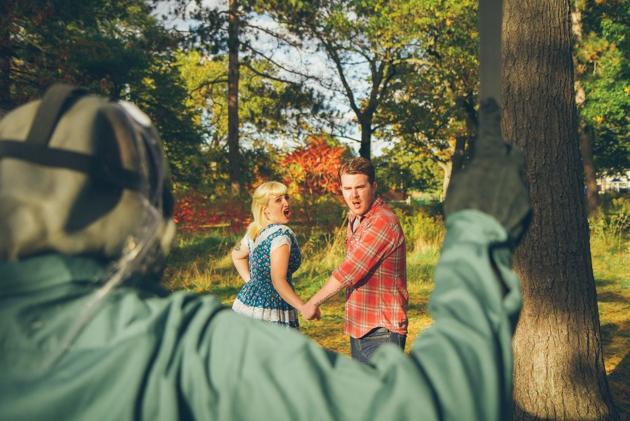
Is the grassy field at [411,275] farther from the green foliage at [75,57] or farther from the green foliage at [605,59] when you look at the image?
the green foliage at [605,59]

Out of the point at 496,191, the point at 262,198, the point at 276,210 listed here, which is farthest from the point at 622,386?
the point at 496,191

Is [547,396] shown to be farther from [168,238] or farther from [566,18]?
[168,238]

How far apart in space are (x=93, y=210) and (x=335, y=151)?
1543 cm

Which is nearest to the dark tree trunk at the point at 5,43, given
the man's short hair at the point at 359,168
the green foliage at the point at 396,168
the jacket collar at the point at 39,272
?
the man's short hair at the point at 359,168

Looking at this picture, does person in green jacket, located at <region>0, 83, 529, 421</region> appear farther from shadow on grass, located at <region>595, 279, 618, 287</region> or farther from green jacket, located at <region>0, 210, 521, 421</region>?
shadow on grass, located at <region>595, 279, 618, 287</region>

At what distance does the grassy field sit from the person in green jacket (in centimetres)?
467

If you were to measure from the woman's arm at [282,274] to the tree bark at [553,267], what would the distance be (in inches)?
62.1

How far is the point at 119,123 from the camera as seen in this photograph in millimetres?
1180

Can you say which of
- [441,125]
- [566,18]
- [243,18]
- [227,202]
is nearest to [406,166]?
[441,125]

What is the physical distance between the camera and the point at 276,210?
15.1 ft

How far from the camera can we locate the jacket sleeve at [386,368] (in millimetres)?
979

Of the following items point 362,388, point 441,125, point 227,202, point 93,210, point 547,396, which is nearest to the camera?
point 362,388

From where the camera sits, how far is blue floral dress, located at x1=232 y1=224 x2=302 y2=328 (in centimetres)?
447

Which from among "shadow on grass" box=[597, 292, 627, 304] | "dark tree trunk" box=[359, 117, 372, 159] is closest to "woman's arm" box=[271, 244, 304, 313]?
"shadow on grass" box=[597, 292, 627, 304]
